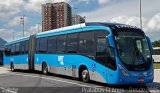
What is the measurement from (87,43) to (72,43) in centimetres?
192

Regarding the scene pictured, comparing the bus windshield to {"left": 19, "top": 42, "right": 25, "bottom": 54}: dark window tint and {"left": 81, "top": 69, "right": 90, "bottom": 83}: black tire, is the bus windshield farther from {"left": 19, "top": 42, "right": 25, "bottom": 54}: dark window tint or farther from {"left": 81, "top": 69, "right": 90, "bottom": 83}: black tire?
{"left": 19, "top": 42, "right": 25, "bottom": 54}: dark window tint

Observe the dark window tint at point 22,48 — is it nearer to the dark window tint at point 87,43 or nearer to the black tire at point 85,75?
the dark window tint at point 87,43

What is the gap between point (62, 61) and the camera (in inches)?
765

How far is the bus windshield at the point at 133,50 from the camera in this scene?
46.0ft

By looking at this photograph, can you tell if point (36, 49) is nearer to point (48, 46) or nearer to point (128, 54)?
point (48, 46)

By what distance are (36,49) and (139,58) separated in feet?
39.4

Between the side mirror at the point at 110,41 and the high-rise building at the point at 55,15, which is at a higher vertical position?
the high-rise building at the point at 55,15

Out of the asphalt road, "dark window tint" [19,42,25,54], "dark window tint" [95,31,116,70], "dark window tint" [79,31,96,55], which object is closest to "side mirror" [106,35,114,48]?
"dark window tint" [95,31,116,70]

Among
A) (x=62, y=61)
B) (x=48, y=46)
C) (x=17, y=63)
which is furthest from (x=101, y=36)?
(x=17, y=63)

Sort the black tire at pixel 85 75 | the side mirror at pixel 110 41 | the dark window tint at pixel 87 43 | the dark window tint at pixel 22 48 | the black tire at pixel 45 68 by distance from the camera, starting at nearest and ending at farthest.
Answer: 1. the side mirror at pixel 110 41
2. the dark window tint at pixel 87 43
3. the black tire at pixel 85 75
4. the black tire at pixel 45 68
5. the dark window tint at pixel 22 48

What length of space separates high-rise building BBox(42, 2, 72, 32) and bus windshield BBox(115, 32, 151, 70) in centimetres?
6862

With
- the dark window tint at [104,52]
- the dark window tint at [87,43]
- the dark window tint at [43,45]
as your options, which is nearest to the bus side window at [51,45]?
the dark window tint at [43,45]

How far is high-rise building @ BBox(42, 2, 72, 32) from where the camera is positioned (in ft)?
277

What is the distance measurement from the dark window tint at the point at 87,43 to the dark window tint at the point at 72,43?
1.69ft
